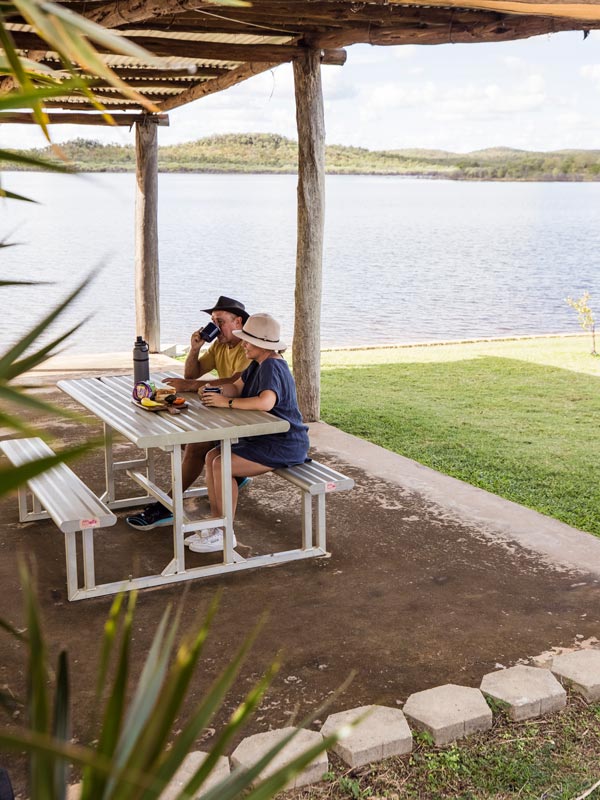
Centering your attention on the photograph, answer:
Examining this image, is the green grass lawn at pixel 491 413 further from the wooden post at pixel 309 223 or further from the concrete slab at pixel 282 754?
the concrete slab at pixel 282 754

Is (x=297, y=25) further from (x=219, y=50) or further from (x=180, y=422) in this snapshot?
(x=180, y=422)

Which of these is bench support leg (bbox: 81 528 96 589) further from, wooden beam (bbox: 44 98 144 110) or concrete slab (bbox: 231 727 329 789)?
wooden beam (bbox: 44 98 144 110)

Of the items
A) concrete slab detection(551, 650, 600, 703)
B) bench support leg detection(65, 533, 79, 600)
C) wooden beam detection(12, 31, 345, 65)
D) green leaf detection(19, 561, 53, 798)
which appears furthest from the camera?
wooden beam detection(12, 31, 345, 65)

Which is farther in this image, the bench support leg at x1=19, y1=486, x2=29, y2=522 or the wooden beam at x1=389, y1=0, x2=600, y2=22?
A: the bench support leg at x1=19, y1=486, x2=29, y2=522

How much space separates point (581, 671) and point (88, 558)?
1980 mm

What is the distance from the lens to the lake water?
1964 cm

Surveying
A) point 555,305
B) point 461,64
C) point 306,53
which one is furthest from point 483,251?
point 306,53

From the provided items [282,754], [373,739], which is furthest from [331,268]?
[282,754]

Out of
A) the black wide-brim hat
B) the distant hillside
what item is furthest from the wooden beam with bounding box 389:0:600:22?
the distant hillside

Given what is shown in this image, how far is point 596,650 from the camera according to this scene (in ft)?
10.9

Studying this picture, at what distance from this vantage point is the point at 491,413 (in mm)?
8219

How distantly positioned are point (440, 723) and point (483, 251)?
48725mm

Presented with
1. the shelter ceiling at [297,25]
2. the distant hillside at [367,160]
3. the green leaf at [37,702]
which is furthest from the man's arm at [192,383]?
the distant hillside at [367,160]

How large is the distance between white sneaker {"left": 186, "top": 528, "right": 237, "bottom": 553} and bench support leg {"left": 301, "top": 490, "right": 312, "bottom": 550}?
339 millimetres
